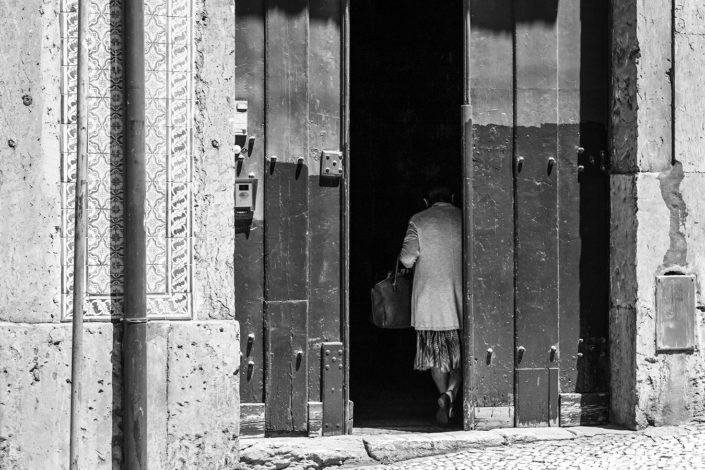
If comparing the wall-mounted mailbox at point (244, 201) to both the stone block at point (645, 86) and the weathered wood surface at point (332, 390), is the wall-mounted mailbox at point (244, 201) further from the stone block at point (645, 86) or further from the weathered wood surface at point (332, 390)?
the stone block at point (645, 86)

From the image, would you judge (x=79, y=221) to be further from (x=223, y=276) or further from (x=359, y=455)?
(x=359, y=455)

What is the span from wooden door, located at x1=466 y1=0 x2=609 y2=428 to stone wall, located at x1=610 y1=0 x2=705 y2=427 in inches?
9.4

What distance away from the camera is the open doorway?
34.0 feet

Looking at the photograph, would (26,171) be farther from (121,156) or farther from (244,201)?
(244,201)

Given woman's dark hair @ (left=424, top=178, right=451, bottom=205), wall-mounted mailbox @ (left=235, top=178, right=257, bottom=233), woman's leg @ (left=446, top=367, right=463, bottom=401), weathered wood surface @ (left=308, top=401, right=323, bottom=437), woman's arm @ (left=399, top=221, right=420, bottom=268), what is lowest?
weathered wood surface @ (left=308, top=401, right=323, bottom=437)

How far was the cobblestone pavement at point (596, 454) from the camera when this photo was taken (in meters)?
6.31

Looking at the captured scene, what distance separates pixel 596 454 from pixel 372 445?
4.30 feet

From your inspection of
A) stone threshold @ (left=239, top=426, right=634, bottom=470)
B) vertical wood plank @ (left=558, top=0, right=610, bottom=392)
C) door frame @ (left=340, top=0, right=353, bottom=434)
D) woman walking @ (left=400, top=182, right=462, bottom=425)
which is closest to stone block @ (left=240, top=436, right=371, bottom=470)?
stone threshold @ (left=239, top=426, right=634, bottom=470)

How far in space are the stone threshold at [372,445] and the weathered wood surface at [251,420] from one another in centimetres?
5

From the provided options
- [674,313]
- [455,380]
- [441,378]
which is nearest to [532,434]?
[455,380]

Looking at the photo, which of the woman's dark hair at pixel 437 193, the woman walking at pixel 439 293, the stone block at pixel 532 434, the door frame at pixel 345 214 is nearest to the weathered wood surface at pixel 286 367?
the door frame at pixel 345 214

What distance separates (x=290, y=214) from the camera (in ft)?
21.9

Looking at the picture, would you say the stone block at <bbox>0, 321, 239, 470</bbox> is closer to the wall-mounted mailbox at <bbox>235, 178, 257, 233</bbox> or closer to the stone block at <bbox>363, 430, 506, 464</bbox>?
the wall-mounted mailbox at <bbox>235, 178, 257, 233</bbox>

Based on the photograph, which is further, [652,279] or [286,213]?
[652,279]
